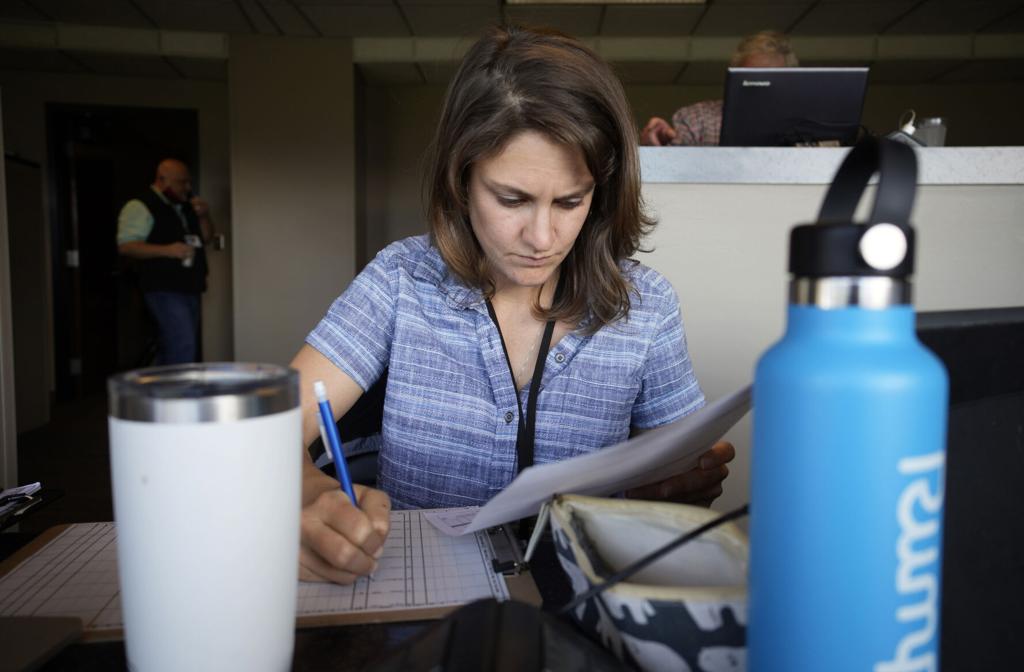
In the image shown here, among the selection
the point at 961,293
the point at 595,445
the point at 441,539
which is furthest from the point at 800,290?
the point at 961,293

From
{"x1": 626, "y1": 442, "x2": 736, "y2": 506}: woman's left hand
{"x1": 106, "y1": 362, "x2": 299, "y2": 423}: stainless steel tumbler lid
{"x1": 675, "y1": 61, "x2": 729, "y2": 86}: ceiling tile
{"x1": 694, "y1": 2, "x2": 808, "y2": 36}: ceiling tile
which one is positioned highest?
{"x1": 694, "y1": 2, "x2": 808, "y2": 36}: ceiling tile

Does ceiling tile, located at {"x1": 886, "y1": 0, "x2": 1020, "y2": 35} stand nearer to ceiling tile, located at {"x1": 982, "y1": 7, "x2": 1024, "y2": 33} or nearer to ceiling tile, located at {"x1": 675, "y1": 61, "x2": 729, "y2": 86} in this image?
ceiling tile, located at {"x1": 982, "y1": 7, "x2": 1024, "y2": 33}

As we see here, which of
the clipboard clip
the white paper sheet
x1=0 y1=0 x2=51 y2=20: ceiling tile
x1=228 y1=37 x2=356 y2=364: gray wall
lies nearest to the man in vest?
x1=228 y1=37 x2=356 y2=364: gray wall

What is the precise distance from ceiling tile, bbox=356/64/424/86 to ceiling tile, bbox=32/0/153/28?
4.88ft

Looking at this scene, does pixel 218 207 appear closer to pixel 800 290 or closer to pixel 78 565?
pixel 78 565

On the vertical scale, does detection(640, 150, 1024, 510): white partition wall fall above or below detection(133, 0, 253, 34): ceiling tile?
below

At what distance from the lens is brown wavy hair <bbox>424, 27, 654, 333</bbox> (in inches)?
36.1

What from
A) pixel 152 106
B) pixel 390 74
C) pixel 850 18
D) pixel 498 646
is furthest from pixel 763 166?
pixel 152 106

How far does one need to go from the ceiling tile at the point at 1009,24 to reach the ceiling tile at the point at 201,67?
5246 mm

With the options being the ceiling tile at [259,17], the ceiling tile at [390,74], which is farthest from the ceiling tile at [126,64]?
the ceiling tile at [390,74]

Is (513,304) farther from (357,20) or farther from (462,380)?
(357,20)

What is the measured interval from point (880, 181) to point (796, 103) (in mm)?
1742

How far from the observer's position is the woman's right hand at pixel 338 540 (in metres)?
0.54

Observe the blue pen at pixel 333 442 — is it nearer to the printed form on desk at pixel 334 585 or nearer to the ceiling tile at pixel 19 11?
the printed form on desk at pixel 334 585
